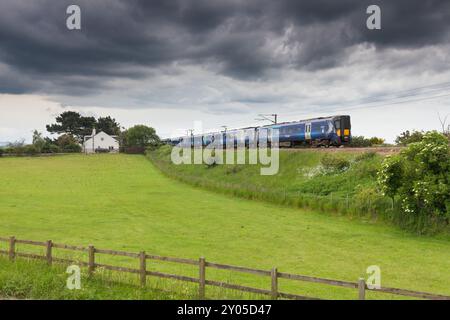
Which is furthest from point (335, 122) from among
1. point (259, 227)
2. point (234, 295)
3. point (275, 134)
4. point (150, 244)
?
point (234, 295)

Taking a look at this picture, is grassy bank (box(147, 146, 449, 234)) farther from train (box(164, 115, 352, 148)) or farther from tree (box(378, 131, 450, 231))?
train (box(164, 115, 352, 148))

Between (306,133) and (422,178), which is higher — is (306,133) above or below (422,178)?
above

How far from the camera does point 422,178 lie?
88.8 ft

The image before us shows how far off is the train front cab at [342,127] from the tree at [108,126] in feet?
479

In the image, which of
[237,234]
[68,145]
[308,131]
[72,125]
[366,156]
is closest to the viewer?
[237,234]

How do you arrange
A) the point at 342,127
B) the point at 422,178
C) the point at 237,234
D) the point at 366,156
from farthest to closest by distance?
the point at 342,127 → the point at 366,156 → the point at 237,234 → the point at 422,178

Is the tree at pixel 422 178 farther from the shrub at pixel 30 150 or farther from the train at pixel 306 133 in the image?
the shrub at pixel 30 150

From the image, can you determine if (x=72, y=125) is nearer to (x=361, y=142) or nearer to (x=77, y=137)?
(x=77, y=137)

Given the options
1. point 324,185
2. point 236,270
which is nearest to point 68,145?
point 324,185

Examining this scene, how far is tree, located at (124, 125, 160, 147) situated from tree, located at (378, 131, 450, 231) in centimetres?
12629

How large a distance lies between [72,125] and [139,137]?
34496 mm

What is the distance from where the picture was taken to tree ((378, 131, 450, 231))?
26.2 metres

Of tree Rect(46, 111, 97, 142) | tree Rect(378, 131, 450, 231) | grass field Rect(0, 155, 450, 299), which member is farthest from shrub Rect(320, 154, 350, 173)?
tree Rect(46, 111, 97, 142)
